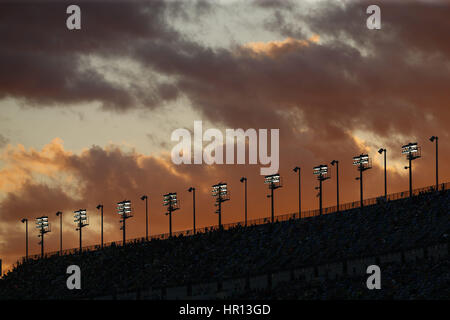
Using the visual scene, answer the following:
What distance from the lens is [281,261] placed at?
14250 centimetres

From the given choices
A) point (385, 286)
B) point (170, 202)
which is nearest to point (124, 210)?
point (170, 202)

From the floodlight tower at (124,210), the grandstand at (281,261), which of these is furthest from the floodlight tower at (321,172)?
the floodlight tower at (124,210)

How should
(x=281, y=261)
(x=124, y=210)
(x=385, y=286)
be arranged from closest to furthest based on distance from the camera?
1. (x=385, y=286)
2. (x=281, y=261)
3. (x=124, y=210)

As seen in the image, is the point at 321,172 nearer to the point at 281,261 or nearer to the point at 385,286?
the point at 281,261

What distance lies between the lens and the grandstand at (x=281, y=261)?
365 feet

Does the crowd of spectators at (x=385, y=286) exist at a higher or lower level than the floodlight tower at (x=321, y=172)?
lower

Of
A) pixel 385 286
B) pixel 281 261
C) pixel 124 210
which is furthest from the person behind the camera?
pixel 124 210

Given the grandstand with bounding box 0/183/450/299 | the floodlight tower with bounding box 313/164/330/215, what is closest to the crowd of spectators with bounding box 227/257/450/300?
the grandstand with bounding box 0/183/450/299

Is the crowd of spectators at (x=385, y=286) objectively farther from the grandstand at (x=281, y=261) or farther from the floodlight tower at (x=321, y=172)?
the floodlight tower at (x=321, y=172)

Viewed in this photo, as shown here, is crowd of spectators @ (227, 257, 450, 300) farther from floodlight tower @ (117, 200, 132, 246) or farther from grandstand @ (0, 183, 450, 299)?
floodlight tower @ (117, 200, 132, 246)
